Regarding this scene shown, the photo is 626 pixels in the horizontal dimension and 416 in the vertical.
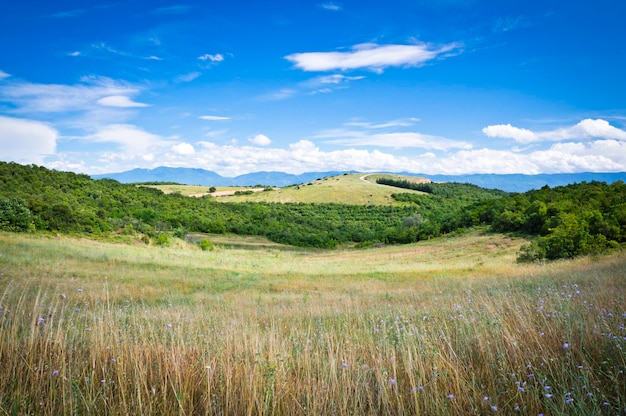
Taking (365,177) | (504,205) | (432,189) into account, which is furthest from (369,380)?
(365,177)

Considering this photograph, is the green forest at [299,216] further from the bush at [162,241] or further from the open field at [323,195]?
the open field at [323,195]

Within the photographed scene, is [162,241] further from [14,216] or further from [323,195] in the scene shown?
[323,195]

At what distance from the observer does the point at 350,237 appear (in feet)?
292

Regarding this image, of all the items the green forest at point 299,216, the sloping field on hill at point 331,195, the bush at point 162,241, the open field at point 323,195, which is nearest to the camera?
the green forest at point 299,216

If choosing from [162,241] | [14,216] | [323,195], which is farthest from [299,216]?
[14,216]

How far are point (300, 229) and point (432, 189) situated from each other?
8635 cm

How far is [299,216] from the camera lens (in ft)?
346

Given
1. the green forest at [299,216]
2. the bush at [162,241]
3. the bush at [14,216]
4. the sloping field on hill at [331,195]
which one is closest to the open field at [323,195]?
the sloping field on hill at [331,195]

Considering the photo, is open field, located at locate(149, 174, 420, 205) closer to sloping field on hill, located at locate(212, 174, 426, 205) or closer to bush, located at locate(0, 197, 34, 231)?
sloping field on hill, located at locate(212, 174, 426, 205)

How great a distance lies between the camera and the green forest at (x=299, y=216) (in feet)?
93.0

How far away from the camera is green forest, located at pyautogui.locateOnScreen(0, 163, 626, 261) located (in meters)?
28.3

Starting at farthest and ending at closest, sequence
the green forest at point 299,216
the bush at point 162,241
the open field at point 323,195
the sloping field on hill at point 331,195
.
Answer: the sloping field on hill at point 331,195
the open field at point 323,195
the bush at point 162,241
the green forest at point 299,216

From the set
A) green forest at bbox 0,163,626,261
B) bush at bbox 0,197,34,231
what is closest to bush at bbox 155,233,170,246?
green forest at bbox 0,163,626,261

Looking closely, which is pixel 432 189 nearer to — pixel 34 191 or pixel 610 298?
pixel 34 191
